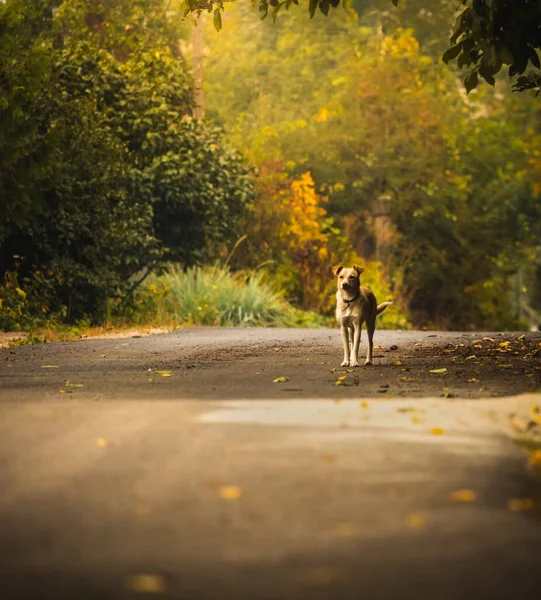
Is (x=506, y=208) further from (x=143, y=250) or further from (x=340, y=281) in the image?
(x=340, y=281)

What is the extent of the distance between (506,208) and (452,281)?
403cm

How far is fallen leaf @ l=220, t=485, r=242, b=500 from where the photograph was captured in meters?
6.79

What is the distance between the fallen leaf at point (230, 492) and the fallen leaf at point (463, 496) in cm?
107

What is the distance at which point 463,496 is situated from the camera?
6.79 meters

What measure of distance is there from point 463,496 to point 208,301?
22.4m

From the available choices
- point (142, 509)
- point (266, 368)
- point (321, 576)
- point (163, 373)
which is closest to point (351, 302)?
point (266, 368)

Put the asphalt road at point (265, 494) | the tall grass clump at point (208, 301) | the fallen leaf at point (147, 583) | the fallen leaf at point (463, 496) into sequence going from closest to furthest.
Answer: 1. the fallen leaf at point (147, 583)
2. the asphalt road at point (265, 494)
3. the fallen leaf at point (463, 496)
4. the tall grass clump at point (208, 301)

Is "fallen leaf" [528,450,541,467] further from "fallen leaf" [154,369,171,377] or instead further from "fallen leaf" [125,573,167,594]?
"fallen leaf" [154,369,171,377]

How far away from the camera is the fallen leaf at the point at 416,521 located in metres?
6.13

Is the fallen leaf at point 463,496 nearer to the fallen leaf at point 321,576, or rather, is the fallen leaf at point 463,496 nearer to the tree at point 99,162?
the fallen leaf at point 321,576

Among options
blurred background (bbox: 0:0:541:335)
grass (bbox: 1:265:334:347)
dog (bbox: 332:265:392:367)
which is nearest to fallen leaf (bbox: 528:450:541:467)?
dog (bbox: 332:265:392:367)

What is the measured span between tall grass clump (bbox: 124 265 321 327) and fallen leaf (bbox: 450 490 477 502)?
20.3 metres

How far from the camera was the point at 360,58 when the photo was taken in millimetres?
49281

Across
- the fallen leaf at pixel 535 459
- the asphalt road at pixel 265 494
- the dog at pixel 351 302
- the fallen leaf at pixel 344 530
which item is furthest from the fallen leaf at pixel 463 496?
the dog at pixel 351 302
